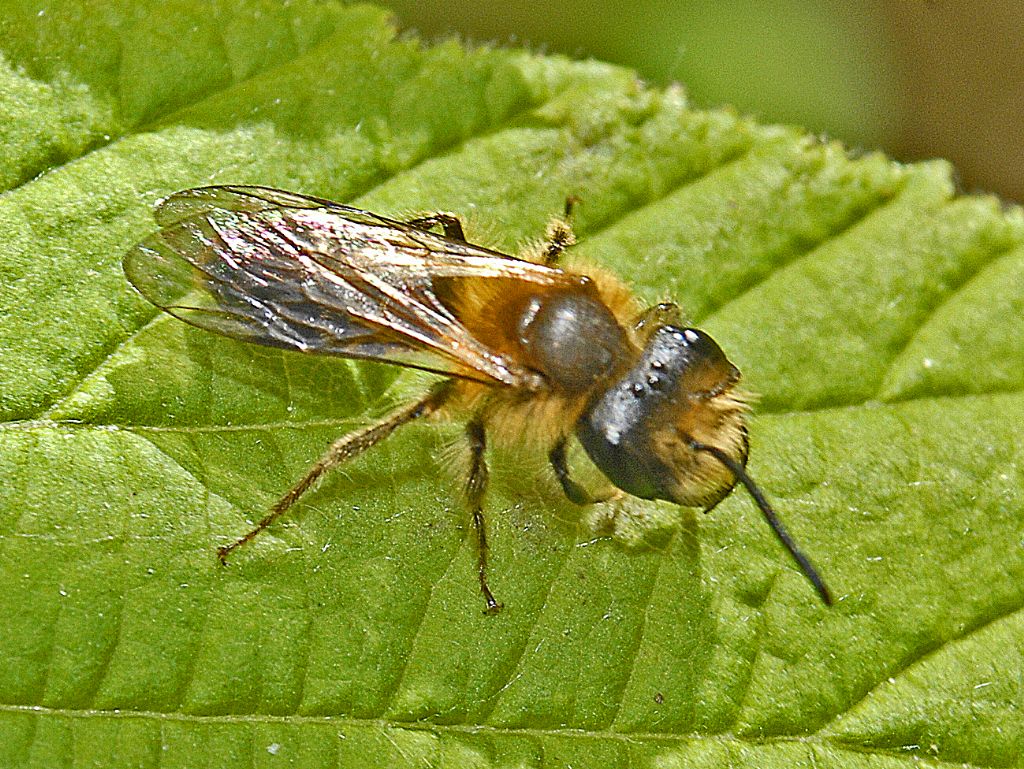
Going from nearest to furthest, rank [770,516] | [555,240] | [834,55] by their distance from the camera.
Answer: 1. [770,516]
2. [555,240]
3. [834,55]

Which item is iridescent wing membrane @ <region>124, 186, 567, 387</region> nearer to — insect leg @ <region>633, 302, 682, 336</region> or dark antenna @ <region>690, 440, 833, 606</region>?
insect leg @ <region>633, 302, 682, 336</region>

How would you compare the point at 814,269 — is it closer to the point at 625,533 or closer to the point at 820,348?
the point at 820,348

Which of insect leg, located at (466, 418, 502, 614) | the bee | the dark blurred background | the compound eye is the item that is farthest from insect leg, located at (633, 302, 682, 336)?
the dark blurred background

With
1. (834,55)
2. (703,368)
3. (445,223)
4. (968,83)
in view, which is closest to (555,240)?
(445,223)

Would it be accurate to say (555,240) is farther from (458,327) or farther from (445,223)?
(458,327)

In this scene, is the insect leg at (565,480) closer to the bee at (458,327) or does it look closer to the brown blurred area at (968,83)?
the bee at (458,327)

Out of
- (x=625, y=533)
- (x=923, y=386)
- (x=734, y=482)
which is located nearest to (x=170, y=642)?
(x=625, y=533)
